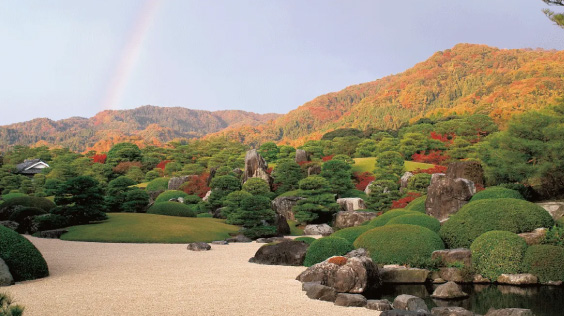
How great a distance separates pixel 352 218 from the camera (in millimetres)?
21531

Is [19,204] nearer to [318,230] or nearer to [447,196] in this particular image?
[318,230]

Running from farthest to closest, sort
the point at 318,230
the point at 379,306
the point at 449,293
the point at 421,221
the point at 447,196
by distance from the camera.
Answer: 1. the point at 318,230
2. the point at 447,196
3. the point at 421,221
4. the point at 449,293
5. the point at 379,306

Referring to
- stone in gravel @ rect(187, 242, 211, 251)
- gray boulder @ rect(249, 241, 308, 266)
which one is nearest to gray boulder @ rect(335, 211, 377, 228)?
stone in gravel @ rect(187, 242, 211, 251)

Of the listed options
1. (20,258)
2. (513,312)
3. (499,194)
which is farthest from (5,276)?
(499,194)

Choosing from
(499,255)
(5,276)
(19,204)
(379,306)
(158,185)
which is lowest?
(499,255)

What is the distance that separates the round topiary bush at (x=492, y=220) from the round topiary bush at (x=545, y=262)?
1.52 meters

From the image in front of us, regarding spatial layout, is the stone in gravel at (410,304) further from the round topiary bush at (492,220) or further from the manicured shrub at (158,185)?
the manicured shrub at (158,185)

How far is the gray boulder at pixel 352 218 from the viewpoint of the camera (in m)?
21.4

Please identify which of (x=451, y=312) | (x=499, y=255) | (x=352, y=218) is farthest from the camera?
(x=352, y=218)

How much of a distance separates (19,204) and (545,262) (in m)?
22.8

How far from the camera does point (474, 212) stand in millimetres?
11875

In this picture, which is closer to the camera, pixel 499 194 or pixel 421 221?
pixel 421 221

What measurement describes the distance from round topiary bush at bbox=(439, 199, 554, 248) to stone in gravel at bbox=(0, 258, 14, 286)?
10.7 meters

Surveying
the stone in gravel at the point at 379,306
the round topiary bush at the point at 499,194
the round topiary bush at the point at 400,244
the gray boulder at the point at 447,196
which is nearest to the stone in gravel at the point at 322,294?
the stone in gravel at the point at 379,306
